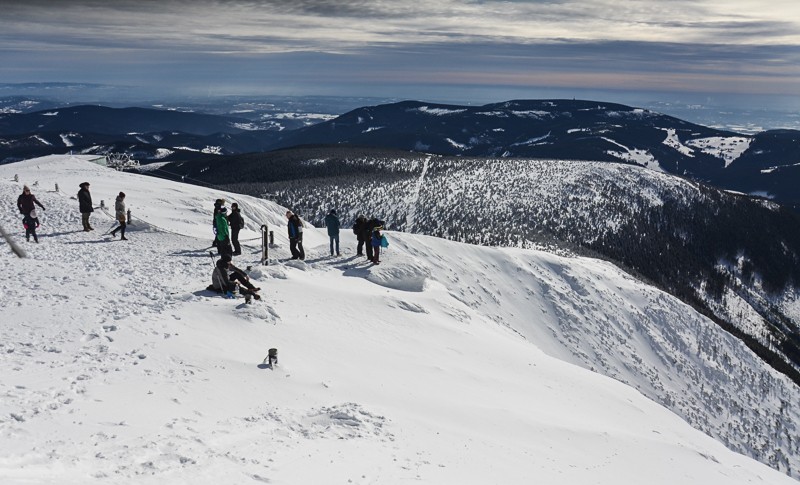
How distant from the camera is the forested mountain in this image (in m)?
124

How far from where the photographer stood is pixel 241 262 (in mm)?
24422

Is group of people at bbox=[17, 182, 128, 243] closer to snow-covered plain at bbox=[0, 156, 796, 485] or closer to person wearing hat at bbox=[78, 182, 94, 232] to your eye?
person wearing hat at bbox=[78, 182, 94, 232]

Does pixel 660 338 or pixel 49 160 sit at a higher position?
pixel 49 160

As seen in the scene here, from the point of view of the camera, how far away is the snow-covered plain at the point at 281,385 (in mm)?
10398

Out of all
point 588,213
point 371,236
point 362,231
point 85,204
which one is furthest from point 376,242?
point 588,213

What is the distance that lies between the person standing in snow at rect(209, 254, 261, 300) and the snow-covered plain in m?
0.54

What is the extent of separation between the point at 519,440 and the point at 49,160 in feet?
220

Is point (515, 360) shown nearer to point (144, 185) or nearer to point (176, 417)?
point (176, 417)

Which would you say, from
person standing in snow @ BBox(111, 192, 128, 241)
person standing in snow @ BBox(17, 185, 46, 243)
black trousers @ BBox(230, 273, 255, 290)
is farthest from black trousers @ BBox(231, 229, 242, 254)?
person standing in snow @ BBox(17, 185, 46, 243)

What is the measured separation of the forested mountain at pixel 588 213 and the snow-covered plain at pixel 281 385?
8556 cm

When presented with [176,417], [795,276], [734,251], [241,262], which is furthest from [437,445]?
[795,276]

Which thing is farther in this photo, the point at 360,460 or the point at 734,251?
the point at 734,251

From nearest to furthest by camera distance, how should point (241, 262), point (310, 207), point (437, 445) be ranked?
point (437, 445)
point (241, 262)
point (310, 207)

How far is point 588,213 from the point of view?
142 m
